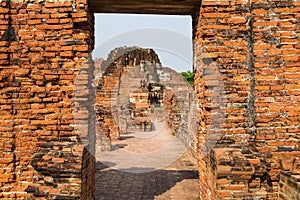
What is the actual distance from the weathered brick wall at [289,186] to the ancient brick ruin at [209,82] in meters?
0.08

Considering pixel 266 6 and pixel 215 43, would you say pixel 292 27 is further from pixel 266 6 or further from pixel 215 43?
pixel 215 43

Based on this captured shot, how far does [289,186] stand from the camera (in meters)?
3.19

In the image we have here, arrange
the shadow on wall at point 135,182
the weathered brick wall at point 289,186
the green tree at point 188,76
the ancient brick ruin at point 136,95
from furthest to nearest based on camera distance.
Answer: the green tree at point 188,76 < the ancient brick ruin at point 136,95 < the shadow on wall at point 135,182 < the weathered brick wall at point 289,186

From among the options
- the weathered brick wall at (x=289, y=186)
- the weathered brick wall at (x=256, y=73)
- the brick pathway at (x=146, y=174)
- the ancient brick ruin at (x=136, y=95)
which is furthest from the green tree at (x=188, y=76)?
the weathered brick wall at (x=289, y=186)

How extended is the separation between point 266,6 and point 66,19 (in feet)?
8.72

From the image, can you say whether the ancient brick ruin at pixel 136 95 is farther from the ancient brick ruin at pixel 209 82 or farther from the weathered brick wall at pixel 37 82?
the weathered brick wall at pixel 37 82

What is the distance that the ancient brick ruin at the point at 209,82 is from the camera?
3.49 meters

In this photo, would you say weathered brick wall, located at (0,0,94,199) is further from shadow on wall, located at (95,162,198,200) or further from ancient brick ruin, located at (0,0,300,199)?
shadow on wall, located at (95,162,198,200)

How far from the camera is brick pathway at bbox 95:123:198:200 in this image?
206 inches

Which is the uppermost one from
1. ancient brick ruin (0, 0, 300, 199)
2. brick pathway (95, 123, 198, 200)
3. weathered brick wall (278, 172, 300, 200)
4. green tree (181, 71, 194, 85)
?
green tree (181, 71, 194, 85)

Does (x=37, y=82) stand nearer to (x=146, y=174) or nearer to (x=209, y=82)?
(x=209, y=82)

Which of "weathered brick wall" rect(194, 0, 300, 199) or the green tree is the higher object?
the green tree

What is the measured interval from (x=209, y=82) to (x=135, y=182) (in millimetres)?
3410

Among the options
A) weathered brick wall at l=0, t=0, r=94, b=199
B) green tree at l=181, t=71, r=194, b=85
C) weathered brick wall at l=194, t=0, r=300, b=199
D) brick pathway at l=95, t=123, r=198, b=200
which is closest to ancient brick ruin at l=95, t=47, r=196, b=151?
brick pathway at l=95, t=123, r=198, b=200
